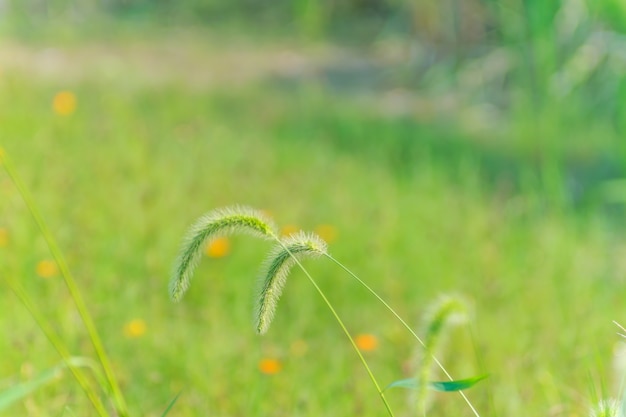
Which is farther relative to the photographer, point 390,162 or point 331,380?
point 390,162

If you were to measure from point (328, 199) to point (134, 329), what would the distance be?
4.90ft

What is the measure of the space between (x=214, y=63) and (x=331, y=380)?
4255mm

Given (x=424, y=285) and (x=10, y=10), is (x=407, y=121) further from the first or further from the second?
(x=10, y=10)

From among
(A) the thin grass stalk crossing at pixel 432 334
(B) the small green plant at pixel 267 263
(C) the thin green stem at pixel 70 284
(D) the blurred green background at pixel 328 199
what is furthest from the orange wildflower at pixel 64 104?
(A) the thin grass stalk crossing at pixel 432 334

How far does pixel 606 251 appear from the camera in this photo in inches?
154

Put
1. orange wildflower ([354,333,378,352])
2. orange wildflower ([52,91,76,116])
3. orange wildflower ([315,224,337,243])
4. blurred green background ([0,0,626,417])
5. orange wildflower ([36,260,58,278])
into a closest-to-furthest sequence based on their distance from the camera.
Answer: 1. blurred green background ([0,0,626,417])
2. orange wildflower ([354,333,378,352])
3. orange wildflower ([36,260,58,278])
4. orange wildflower ([315,224,337,243])
5. orange wildflower ([52,91,76,116])

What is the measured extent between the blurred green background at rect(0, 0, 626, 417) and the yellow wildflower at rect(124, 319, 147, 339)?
23 mm

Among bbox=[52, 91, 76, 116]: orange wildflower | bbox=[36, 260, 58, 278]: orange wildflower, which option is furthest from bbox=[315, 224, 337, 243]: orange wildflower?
bbox=[52, 91, 76, 116]: orange wildflower

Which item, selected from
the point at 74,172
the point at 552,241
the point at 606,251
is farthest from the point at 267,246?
the point at 606,251

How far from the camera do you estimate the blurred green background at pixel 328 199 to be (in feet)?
8.48

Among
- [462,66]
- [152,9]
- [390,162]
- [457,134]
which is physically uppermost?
[152,9]

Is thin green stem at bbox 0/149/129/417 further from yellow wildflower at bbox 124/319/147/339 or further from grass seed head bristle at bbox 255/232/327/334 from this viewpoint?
yellow wildflower at bbox 124/319/147/339

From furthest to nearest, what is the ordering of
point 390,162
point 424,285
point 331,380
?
point 390,162
point 424,285
point 331,380

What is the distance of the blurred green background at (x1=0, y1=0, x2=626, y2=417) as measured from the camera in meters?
2.59
